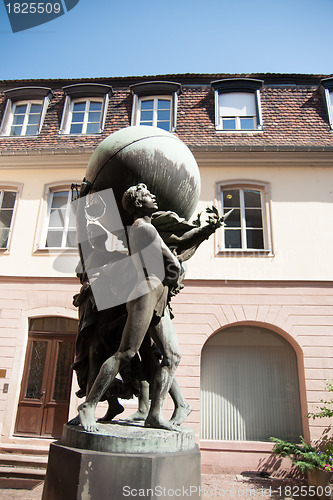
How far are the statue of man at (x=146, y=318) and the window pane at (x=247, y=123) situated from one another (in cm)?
899

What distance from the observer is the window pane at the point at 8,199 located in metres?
10.7

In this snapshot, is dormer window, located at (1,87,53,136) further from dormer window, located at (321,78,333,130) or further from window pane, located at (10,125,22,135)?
dormer window, located at (321,78,333,130)

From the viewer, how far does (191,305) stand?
8938 millimetres

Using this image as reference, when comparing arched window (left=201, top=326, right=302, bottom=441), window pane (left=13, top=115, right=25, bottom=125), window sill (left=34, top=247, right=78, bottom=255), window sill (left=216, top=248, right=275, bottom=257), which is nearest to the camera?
arched window (left=201, top=326, right=302, bottom=441)

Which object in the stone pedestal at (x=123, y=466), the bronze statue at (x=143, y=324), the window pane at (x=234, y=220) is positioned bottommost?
the stone pedestal at (x=123, y=466)

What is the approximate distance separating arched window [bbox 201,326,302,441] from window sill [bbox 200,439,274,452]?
0.36 m

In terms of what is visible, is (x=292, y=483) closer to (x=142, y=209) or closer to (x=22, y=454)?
(x=22, y=454)

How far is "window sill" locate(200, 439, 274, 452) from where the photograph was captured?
789 centimetres

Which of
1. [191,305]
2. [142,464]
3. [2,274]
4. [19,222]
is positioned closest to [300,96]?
[191,305]

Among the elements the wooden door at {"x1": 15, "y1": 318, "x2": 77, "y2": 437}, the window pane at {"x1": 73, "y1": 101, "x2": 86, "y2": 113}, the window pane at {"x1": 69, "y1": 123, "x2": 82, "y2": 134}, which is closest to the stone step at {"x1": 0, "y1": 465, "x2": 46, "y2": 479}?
the wooden door at {"x1": 15, "y1": 318, "x2": 77, "y2": 437}

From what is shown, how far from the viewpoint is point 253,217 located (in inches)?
388

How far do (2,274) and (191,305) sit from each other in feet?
16.1

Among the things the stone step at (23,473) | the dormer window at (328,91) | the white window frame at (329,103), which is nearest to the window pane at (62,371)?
the stone step at (23,473)

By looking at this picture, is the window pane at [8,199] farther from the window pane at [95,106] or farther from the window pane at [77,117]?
the window pane at [95,106]
